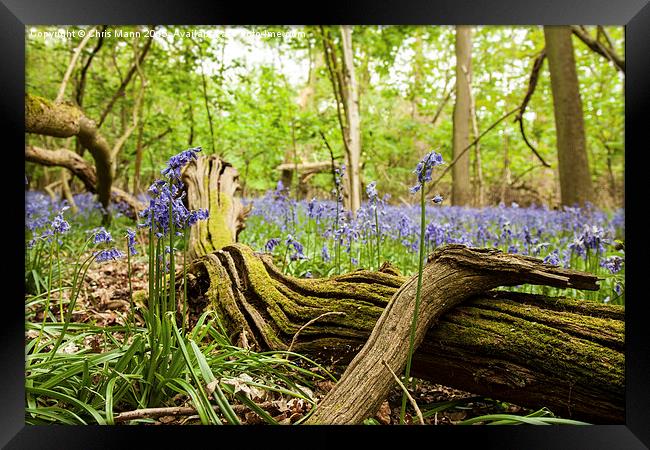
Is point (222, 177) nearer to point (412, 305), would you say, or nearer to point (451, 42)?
point (451, 42)

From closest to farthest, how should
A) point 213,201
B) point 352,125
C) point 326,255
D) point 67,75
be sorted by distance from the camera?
point 326,255 < point 67,75 < point 213,201 < point 352,125

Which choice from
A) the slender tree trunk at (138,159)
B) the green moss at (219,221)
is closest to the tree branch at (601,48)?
the green moss at (219,221)

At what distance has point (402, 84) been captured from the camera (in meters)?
4.09

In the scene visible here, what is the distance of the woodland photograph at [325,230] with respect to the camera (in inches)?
70.5

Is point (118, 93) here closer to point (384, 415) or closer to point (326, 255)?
point (326, 255)

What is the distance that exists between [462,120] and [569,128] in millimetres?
1105

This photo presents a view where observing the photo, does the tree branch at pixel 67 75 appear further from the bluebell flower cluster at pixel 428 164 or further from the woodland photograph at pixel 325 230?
the bluebell flower cluster at pixel 428 164

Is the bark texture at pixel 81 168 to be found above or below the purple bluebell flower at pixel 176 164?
above

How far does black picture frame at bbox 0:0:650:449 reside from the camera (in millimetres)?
1821

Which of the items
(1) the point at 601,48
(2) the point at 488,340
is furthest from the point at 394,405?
(1) the point at 601,48

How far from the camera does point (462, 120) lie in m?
4.67

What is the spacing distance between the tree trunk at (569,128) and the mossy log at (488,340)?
3.09 m
